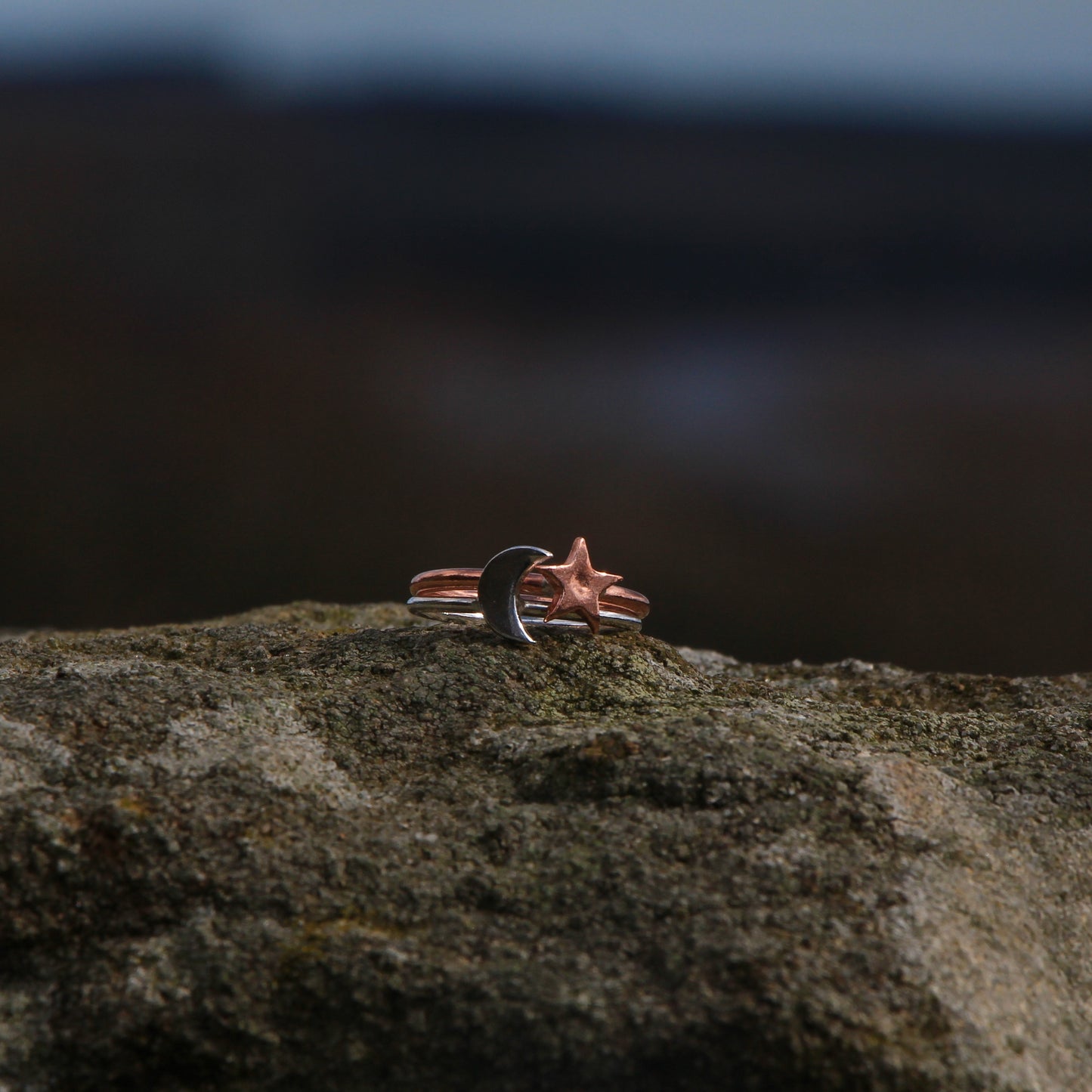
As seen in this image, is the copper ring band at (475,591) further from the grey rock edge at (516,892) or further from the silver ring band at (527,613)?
A: the grey rock edge at (516,892)

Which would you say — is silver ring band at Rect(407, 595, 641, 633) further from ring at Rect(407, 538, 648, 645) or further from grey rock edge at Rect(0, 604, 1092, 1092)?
grey rock edge at Rect(0, 604, 1092, 1092)

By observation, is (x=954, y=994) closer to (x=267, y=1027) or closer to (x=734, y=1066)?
Result: (x=734, y=1066)

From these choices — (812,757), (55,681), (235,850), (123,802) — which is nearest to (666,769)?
(812,757)

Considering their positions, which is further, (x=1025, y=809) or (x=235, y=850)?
(x=1025, y=809)

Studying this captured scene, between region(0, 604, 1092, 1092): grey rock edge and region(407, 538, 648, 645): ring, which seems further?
region(407, 538, 648, 645): ring

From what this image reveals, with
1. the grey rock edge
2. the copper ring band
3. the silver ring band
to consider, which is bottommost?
the grey rock edge

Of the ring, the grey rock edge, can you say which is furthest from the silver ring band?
the grey rock edge
